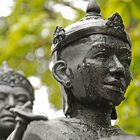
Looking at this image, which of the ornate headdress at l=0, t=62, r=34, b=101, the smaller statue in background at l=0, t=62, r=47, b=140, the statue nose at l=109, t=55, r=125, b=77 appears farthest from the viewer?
the ornate headdress at l=0, t=62, r=34, b=101

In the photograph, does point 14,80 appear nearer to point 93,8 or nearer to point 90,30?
point 93,8

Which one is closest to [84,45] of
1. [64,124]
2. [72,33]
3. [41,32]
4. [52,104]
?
[72,33]

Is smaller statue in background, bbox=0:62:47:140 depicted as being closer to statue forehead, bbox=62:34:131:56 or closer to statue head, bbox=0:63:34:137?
statue head, bbox=0:63:34:137

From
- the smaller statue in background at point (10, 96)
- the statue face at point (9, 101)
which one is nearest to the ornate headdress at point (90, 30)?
the smaller statue in background at point (10, 96)

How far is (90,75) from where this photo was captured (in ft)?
17.8

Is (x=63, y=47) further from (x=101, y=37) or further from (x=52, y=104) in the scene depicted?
(x=52, y=104)

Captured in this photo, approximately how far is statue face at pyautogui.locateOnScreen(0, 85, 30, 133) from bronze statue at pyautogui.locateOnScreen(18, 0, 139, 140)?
106 cm

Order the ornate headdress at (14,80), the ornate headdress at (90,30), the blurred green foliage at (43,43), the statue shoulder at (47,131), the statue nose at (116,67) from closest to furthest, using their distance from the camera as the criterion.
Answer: the statue shoulder at (47,131) → the statue nose at (116,67) → the ornate headdress at (90,30) → the ornate headdress at (14,80) → the blurred green foliage at (43,43)

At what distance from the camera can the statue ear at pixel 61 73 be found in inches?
216

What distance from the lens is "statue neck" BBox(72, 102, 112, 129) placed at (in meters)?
5.50

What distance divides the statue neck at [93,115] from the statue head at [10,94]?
1088 millimetres

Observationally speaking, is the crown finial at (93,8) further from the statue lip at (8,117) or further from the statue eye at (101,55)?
the statue lip at (8,117)

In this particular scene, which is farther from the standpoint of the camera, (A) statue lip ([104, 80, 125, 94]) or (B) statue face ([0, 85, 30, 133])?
(B) statue face ([0, 85, 30, 133])

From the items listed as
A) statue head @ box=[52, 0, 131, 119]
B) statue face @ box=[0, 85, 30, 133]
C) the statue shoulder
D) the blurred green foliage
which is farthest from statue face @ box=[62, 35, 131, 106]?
the blurred green foliage
